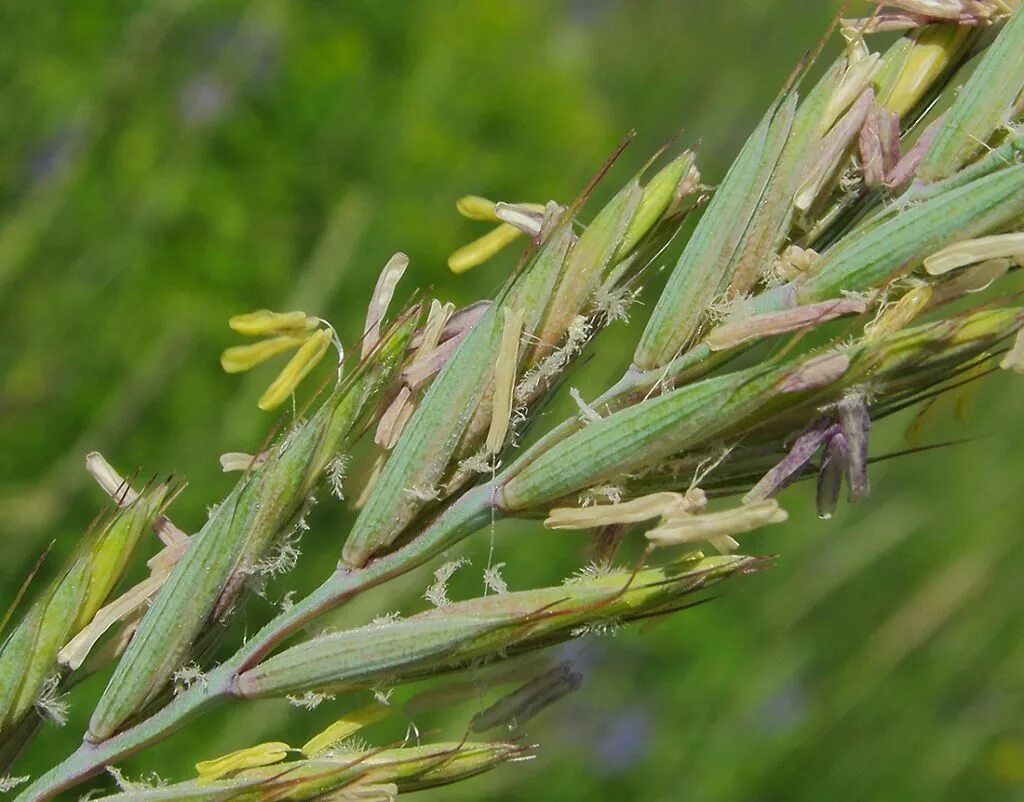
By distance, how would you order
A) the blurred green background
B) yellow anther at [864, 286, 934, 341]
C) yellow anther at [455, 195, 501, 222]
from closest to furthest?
yellow anther at [864, 286, 934, 341] → yellow anther at [455, 195, 501, 222] → the blurred green background

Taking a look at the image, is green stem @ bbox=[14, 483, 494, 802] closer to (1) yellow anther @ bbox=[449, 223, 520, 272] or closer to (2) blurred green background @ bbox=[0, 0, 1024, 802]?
(1) yellow anther @ bbox=[449, 223, 520, 272]

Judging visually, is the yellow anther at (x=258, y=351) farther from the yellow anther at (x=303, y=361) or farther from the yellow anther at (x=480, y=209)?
the yellow anther at (x=480, y=209)

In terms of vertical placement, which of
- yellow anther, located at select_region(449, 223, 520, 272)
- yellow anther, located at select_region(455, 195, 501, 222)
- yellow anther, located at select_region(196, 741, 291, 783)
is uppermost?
yellow anther, located at select_region(455, 195, 501, 222)

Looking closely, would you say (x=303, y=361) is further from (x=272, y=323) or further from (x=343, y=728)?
(x=343, y=728)

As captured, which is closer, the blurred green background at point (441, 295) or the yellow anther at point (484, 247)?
the yellow anther at point (484, 247)

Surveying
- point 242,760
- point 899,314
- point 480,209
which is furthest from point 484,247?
point 242,760

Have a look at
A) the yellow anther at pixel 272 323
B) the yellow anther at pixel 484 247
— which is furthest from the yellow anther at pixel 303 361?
the yellow anther at pixel 484 247

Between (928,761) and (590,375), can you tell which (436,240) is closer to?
(590,375)

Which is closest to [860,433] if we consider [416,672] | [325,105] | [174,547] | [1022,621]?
[416,672]

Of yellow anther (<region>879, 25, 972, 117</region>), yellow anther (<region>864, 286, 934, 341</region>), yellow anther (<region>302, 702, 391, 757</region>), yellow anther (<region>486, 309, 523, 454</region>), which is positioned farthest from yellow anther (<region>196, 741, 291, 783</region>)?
yellow anther (<region>879, 25, 972, 117</region>)
